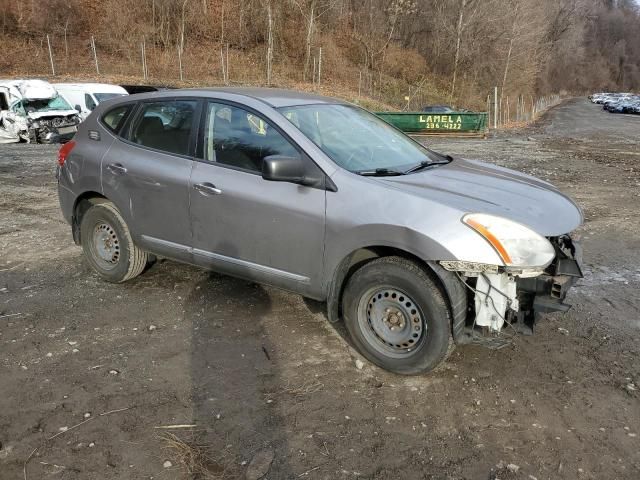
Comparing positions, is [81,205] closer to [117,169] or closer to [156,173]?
[117,169]

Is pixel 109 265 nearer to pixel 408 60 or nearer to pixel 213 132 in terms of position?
pixel 213 132

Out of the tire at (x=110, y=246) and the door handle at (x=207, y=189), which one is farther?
the tire at (x=110, y=246)

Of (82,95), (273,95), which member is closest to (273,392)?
(273,95)

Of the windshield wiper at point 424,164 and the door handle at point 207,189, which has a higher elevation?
the windshield wiper at point 424,164

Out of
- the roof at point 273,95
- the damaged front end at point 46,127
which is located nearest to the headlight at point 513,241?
the roof at point 273,95

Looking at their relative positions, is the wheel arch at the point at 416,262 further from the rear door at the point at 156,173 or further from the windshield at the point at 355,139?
the rear door at the point at 156,173

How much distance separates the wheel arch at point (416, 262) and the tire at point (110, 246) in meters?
2.16

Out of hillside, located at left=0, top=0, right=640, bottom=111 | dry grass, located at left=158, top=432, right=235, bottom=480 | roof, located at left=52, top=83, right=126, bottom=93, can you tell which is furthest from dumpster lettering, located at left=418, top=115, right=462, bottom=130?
dry grass, located at left=158, top=432, right=235, bottom=480

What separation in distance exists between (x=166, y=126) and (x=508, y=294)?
10.1 ft

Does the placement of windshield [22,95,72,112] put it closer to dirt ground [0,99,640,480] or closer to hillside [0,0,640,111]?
hillside [0,0,640,111]

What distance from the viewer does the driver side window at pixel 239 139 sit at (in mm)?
3865

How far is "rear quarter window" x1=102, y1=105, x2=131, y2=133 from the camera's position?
16.0ft

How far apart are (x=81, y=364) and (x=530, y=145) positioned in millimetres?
17836

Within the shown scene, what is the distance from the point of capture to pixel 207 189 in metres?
4.07
